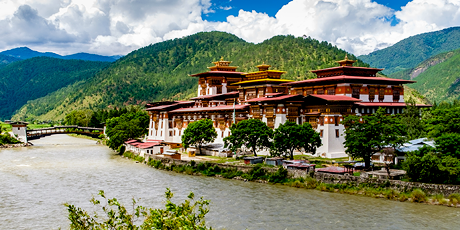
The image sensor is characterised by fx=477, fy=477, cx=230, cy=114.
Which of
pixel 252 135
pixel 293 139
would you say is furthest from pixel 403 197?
pixel 252 135

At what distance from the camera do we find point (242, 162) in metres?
59.0

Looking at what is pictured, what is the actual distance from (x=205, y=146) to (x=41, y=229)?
40099 mm

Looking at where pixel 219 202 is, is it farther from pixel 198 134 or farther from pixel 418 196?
pixel 198 134

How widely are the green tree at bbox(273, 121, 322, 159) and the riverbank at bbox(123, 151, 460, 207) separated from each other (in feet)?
16.9

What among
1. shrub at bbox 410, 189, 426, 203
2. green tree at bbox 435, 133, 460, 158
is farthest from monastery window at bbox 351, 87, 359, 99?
shrub at bbox 410, 189, 426, 203

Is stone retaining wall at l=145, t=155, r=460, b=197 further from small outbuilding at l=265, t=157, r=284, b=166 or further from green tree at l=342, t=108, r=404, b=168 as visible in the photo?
green tree at l=342, t=108, r=404, b=168

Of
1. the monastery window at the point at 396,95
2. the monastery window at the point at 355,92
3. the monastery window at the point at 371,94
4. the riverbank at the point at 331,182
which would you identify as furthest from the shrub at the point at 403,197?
the monastery window at the point at 396,95

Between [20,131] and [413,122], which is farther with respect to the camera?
[20,131]

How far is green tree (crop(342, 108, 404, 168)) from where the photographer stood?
46.5 m

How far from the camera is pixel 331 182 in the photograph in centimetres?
4559

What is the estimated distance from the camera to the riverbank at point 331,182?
39.3 meters

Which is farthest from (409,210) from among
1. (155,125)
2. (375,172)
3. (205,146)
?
(155,125)

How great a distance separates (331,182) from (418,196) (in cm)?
847

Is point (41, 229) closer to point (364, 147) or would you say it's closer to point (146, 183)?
point (146, 183)
